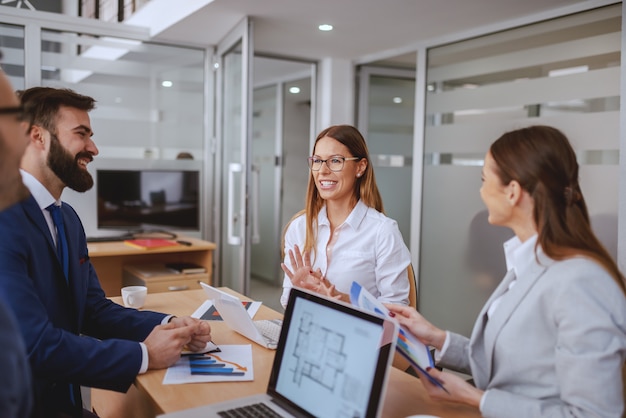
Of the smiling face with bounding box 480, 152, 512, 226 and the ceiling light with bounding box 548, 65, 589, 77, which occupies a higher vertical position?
the ceiling light with bounding box 548, 65, 589, 77

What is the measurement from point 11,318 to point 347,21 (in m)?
3.48

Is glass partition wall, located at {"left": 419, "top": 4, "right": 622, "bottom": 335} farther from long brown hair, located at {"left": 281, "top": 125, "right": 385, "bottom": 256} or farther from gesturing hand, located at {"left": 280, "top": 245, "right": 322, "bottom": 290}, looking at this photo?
gesturing hand, located at {"left": 280, "top": 245, "right": 322, "bottom": 290}

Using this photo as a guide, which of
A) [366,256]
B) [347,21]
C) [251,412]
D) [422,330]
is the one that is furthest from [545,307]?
[347,21]

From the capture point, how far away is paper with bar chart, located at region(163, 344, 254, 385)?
1.49 meters

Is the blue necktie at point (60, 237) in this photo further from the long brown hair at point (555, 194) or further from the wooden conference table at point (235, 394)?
the long brown hair at point (555, 194)

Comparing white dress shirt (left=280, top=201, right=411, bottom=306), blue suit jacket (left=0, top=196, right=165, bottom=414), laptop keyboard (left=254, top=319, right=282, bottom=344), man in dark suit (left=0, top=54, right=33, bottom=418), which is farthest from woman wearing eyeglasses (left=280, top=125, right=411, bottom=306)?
man in dark suit (left=0, top=54, right=33, bottom=418)

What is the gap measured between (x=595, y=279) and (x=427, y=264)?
3258 millimetres

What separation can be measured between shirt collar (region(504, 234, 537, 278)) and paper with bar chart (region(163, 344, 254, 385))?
0.77m

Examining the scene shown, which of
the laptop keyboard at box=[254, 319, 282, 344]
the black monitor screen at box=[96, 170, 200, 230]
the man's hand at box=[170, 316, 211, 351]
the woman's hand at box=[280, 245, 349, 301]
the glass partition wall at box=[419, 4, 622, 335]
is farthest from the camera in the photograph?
the black monitor screen at box=[96, 170, 200, 230]

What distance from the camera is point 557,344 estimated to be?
1152 millimetres

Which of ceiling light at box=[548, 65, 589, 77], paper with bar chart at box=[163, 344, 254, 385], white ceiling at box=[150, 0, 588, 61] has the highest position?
white ceiling at box=[150, 0, 588, 61]

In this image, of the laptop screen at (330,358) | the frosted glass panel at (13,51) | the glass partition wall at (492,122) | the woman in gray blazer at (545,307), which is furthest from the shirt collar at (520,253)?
the frosted glass panel at (13,51)

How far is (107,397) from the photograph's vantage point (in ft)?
6.54

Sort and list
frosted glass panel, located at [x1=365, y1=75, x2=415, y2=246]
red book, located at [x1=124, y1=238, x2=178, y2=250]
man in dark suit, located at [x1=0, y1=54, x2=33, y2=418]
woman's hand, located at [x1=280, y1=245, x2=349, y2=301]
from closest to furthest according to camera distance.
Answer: man in dark suit, located at [x1=0, y1=54, x2=33, y2=418] < woman's hand, located at [x1=280, y1=245, x2=349, y2=301] < red book, located at [x1=124, y1=238, x2=178, y2=250] < frosted glass panel, located at [x1=365, y1=75, x2=415, y2=246]
